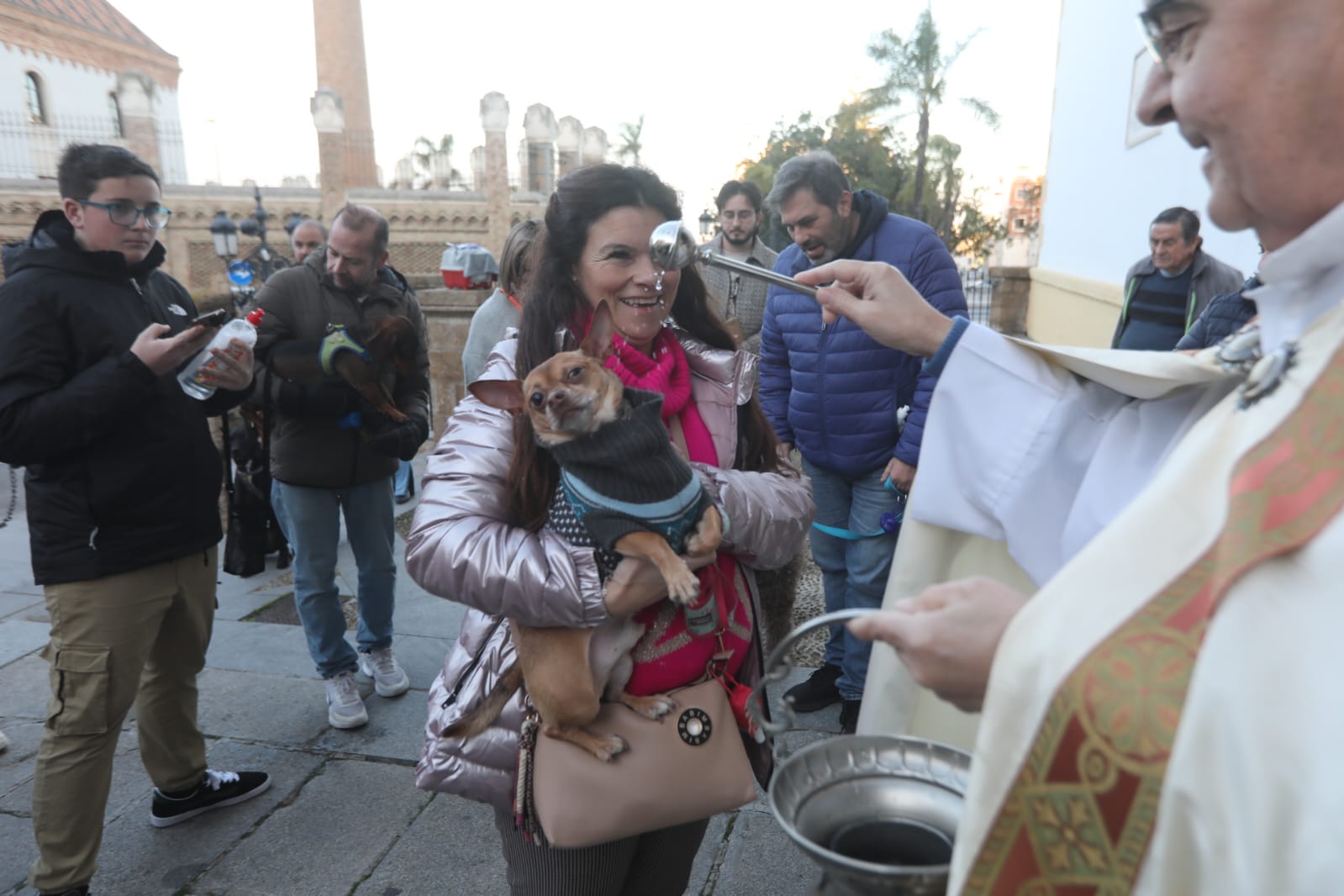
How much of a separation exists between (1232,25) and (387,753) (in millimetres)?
3773

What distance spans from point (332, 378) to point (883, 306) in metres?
2.92

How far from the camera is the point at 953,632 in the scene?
98cm

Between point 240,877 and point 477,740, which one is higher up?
point 477,740

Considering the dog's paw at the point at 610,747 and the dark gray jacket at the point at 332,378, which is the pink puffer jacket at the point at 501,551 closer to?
the dog's paw at the point at 610,747

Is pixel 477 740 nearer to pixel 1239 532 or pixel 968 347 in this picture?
pixel 968 347

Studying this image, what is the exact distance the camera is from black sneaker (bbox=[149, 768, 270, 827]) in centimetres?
318

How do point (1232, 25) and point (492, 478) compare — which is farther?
point (492, 478)

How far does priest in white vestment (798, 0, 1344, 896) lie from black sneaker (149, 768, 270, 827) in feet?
10.5

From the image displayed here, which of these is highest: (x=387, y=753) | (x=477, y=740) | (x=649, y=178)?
(x=649, y=178)

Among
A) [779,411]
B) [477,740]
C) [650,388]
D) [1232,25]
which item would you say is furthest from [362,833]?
[1232,25]

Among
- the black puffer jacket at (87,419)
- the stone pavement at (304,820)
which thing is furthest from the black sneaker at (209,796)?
the black puffer jacket at (87,419)

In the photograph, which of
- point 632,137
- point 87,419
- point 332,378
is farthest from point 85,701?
point 632,137

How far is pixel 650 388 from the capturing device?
1986mm

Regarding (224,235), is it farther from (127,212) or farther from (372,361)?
(127,212)
